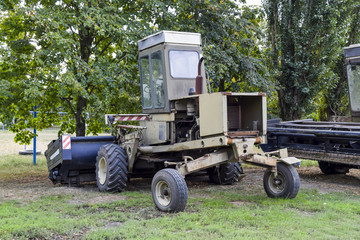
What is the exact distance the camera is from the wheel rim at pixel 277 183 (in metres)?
7.57

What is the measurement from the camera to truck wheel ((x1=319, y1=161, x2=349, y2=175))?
11.1 metres

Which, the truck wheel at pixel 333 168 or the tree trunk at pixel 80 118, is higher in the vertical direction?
the tree trunk at pixel 80 118

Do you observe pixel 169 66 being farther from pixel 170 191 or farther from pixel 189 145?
pixel 170 191

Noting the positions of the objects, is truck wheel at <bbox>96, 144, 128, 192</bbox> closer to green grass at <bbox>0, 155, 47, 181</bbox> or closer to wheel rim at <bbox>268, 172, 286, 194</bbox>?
wheel rim at <bbox>268, 172, 286, 194</bbox>

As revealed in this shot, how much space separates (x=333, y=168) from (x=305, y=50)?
4328 millimetres

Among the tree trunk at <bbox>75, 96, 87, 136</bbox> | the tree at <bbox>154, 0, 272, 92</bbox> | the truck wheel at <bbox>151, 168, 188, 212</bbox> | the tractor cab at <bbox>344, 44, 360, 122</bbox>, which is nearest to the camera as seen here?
the truck wheel at <bbox>151, 168, 188, 212</bbox>

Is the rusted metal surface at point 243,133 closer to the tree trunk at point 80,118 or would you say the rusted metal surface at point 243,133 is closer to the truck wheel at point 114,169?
the truck wheel at point 114,169

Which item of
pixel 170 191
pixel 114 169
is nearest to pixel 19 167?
pixel 114 169

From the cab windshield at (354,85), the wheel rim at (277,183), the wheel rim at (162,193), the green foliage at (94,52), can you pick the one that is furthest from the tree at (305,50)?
the wheel rim at (162,193)

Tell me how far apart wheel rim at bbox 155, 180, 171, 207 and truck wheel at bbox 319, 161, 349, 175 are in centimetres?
581

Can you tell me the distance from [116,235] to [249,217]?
1988 mm

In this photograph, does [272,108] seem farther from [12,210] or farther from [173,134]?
[12,210]

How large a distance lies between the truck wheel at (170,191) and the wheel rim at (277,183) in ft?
6.23

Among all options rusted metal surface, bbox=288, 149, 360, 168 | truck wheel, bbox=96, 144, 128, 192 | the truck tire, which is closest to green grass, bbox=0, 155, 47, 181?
truck wheel, bbox=96, 144, 128, 192
